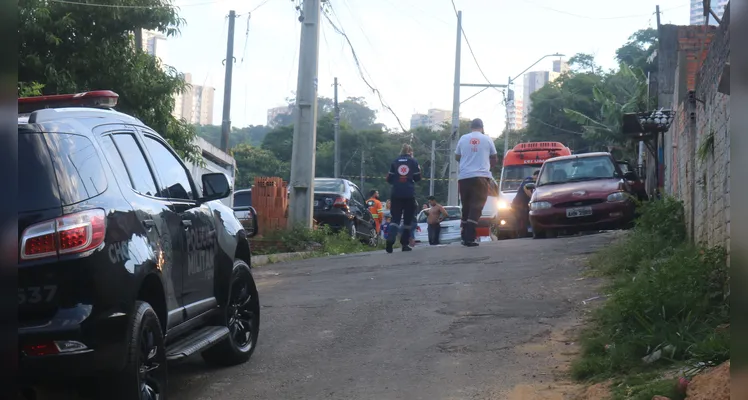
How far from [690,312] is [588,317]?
1622 millimetres

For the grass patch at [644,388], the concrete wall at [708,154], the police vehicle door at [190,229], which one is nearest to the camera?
the grass patch at [644,388]

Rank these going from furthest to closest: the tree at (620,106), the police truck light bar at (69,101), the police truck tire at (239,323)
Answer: the tree at (620,106) → the police truck tire at (239,323) → the police truck light bar at (69,101)

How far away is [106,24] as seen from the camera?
47.9 ft

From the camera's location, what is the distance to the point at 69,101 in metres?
5.47

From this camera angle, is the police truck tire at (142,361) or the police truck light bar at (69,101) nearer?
the police truck tire at (142,361)

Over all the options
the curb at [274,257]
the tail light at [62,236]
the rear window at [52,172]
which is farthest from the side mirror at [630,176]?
the tail light at [62,236]

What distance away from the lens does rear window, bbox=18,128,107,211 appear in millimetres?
4270

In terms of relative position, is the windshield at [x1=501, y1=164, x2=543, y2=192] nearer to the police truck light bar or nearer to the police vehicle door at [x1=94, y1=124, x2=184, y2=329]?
the police vehicle door at [x1=94, y1=124, x2=184, y2=329]

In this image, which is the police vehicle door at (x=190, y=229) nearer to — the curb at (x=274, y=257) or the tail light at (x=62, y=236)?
the tail light at (x=62, y=236)

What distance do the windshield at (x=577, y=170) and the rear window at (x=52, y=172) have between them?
13784 mm

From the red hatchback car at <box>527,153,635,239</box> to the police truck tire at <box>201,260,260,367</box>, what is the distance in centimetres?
983

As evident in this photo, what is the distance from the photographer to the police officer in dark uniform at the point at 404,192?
15438 mm

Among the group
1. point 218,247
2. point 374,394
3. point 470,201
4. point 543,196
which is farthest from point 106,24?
point 374,394

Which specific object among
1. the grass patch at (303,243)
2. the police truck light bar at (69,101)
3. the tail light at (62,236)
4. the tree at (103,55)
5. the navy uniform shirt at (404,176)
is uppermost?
the tree at (103,55)
